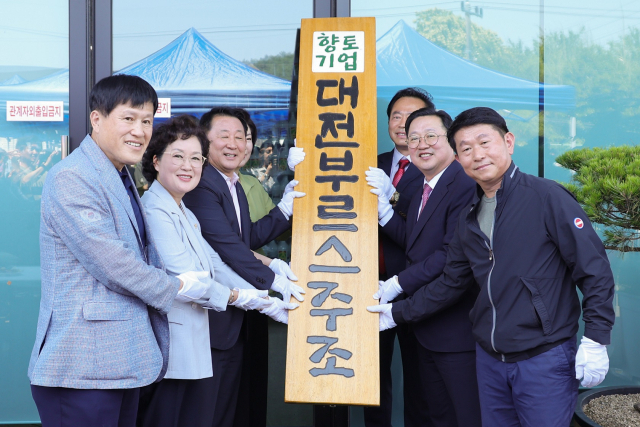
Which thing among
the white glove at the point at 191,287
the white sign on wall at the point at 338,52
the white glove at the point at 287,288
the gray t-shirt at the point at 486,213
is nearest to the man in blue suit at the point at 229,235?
the white glove at the point at 287,288

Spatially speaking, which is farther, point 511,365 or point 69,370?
point 511,365

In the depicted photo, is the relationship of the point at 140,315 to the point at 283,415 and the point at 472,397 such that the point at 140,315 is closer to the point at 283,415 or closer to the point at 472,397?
the point at 472,397

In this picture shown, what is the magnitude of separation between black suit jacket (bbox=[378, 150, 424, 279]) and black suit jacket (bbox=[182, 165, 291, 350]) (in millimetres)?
641

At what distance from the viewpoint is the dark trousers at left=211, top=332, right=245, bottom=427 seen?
7.82 ft

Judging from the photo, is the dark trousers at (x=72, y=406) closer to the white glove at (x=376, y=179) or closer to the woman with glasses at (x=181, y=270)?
the woman with glasses at (x=181, y=270)

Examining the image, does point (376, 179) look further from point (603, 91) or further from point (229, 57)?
point (603, 91)

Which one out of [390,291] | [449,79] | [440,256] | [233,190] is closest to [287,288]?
[390,291]

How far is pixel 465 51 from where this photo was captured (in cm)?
346

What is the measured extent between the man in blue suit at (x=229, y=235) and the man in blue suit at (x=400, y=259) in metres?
0.56

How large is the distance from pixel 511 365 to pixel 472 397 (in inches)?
18.2

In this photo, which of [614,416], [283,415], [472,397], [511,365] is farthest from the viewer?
[283,415]

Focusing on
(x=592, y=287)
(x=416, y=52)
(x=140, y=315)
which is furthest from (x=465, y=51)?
(x=140, y=315)

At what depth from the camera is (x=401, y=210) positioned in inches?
111

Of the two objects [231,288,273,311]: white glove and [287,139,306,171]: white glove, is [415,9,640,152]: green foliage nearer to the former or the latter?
[287,139,306,171]: white glove
